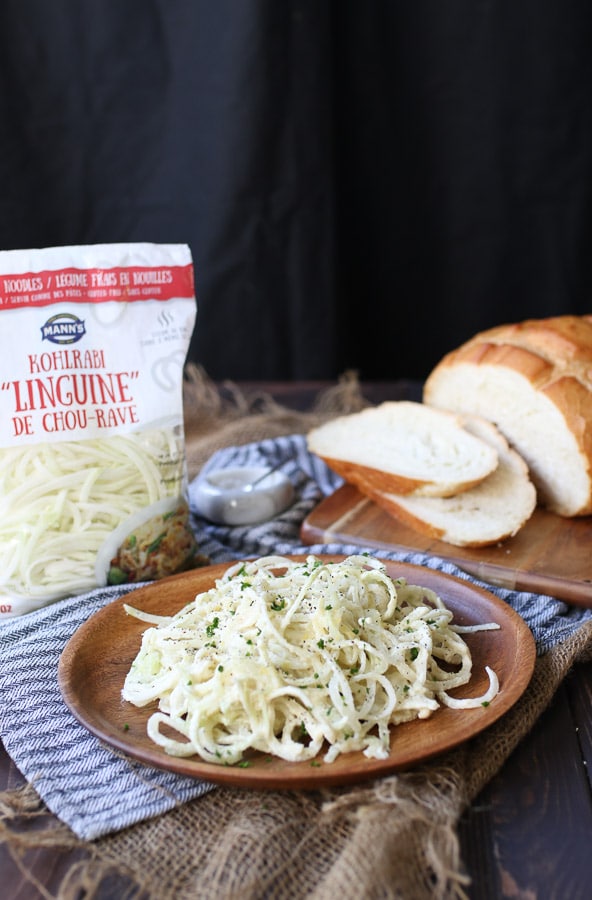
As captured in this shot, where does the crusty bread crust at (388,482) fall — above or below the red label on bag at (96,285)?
below

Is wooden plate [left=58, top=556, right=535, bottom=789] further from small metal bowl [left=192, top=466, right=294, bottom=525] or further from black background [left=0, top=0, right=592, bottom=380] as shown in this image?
black background [left=0, top=0, right=592, bottom=380]

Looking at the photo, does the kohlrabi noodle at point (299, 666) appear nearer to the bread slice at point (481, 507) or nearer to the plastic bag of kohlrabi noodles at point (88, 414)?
the plastic bag of kohlrabi noodles at point (88, 414)

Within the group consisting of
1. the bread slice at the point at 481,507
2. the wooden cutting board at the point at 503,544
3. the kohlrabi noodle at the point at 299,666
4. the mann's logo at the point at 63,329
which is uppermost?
the mann's logo at the point at 63,329

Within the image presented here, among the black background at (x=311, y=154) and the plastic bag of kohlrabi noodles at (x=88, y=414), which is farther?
the black background at (x=311, y=154)

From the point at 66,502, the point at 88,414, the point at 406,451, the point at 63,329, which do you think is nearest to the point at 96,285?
the point at 63,329

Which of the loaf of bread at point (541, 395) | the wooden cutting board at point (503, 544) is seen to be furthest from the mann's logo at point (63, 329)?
the loaf of bread at point (541, 395)

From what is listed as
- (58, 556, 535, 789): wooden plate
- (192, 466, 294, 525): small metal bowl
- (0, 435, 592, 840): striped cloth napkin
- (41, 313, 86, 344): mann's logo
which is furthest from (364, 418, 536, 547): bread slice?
(41, 313, 86, 344): mann's logo

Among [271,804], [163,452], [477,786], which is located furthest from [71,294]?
[477,786]

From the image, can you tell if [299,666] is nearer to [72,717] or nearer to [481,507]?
[72,717]
